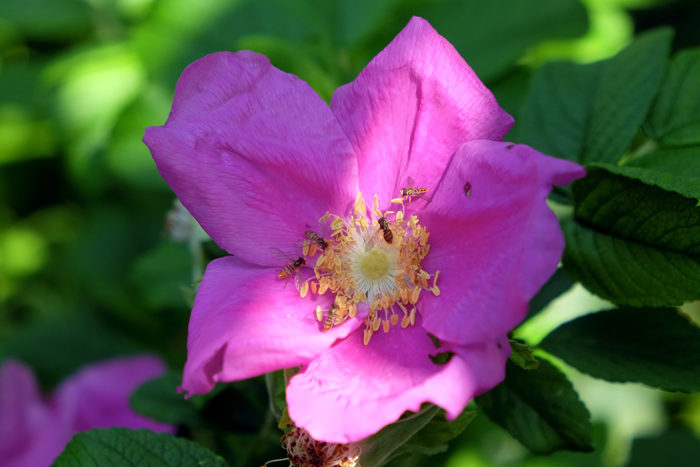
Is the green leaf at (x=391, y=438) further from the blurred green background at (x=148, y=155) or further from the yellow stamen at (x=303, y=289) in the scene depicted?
the blurred green background at (x=148, y=155)

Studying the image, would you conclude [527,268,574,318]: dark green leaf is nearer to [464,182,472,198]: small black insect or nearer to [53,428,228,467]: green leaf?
[464,182,472,198]: small black insect

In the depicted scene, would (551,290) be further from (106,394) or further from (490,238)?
(106,394)

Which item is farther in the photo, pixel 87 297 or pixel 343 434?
pixel 87 297

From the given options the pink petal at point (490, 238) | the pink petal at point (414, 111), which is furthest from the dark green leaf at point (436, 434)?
the pink petal at point (414, 111)

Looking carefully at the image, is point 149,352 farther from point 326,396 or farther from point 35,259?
point 326,396

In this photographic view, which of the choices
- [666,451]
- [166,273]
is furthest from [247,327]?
[666,451]

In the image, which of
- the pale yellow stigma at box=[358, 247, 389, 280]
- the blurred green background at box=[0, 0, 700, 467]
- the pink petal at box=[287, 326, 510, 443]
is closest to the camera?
the pink petal at box=[287, 326, 510, 443]

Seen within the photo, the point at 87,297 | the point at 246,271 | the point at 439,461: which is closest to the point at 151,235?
the point at 87,297

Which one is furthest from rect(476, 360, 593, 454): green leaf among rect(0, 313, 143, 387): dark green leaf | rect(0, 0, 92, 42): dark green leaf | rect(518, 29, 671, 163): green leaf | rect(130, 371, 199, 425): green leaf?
rect(0, 0, 92, 42): dark green leaf
